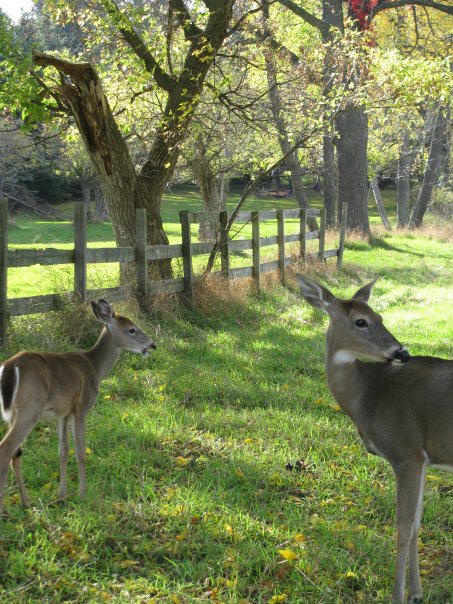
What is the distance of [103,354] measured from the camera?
5910 mm

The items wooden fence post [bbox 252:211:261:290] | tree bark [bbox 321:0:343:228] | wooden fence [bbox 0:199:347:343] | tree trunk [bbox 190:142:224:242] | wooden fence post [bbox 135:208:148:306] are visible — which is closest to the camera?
wooden fence [bbox 0:199:347:343]

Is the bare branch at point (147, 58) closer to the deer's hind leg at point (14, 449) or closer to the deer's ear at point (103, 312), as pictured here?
the deer's ear at point (103, 312)

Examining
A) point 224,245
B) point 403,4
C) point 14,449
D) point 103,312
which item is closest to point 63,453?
point 14,449

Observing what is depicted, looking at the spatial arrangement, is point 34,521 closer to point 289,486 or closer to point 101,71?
point 289,486

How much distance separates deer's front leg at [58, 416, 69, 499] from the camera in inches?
191

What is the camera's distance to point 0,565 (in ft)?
13.0

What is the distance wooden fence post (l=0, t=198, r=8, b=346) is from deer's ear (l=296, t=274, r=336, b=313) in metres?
4.51

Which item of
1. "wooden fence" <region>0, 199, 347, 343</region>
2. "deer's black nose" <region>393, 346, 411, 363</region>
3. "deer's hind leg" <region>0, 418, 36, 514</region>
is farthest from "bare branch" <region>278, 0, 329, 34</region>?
"deer's hind leg" <region>0, 418, 36, 514</region>

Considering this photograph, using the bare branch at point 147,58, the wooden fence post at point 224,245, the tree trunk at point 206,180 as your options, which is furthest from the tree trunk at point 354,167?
the bare branch at point 147,58

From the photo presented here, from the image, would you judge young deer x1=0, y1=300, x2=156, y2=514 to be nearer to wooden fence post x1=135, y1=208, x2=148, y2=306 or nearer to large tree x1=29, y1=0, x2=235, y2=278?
wooden fence post x1=135, y1=208, x2=148, y2=306

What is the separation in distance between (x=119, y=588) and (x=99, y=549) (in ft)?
1.23

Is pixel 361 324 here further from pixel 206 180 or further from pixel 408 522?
pixel 206 180

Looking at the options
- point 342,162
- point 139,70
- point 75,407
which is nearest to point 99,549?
point 75,407

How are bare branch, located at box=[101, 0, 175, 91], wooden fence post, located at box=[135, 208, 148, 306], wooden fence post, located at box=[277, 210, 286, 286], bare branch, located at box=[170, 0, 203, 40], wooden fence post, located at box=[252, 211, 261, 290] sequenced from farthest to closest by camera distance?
1. wooden fence post, located at box=[277, 210, 286, 286]
2. wooden fence post, located at box=[252, 211, 261, 290]
3. bare branch, located at box=[101, 0, 175, 91]
4. bare branch, located at box=[170, 0, 203, 40]
5. wooden fence post, located at box=[135, 208, 148, 306]
